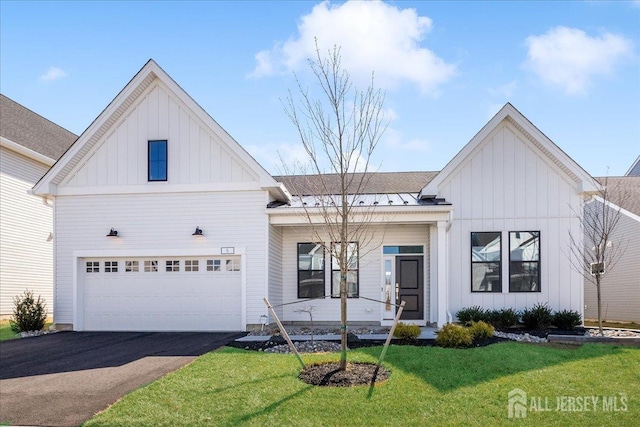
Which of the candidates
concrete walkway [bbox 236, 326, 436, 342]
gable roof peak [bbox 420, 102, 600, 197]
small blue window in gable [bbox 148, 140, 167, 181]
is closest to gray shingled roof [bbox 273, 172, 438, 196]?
gable roof peak [bbox 420, 102, 600, 197]

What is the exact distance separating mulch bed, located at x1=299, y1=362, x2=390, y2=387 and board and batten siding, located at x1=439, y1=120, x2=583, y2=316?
6.71m

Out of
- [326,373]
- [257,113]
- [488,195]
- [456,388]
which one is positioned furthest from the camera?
[488,195]

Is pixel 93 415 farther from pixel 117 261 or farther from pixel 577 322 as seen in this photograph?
pixel 577 322

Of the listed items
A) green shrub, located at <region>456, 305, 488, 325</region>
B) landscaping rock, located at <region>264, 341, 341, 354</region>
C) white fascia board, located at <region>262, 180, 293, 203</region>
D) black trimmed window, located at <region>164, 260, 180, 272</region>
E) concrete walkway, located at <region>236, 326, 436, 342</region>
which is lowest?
concrete walkway, located at <region>236, 326, 436, 342</region>

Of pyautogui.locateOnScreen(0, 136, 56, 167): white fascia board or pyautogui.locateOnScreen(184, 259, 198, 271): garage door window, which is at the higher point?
pyautogui.locateOnScreen(0, 136, 56, 167): white fascia board

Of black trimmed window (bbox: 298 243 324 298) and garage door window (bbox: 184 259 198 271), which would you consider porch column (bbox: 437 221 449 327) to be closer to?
black trimmed window (bbox: 298 243 324 298)

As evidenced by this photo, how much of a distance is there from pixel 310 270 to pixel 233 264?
2.36 metres

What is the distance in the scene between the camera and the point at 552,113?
45.9 feet

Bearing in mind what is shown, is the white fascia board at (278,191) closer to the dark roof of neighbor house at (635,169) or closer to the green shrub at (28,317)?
the green shrub at (28,317)

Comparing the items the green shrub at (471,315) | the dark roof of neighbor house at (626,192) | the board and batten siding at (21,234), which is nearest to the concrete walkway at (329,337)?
the green shrub at (471,315)

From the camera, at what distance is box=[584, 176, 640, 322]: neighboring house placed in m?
16.6

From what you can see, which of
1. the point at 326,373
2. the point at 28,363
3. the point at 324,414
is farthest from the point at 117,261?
the point at 324,414

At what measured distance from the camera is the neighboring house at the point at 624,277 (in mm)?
16594

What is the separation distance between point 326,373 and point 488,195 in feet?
28.1
